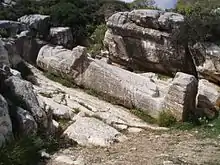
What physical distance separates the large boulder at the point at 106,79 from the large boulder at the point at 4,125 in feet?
16.5

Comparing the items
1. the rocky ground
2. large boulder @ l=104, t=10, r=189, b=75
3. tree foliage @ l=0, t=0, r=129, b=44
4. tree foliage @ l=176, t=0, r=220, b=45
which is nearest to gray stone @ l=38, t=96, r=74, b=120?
the rocky ground

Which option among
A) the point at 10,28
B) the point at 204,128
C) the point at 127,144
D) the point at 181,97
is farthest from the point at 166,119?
the point at 10,28

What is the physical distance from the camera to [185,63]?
15.6m

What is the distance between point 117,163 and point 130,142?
1783 mm

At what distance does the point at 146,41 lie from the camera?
16.2m

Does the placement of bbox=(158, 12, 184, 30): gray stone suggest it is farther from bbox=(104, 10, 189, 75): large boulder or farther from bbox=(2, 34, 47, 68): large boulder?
bbox=(2, 34, 47, 68): large boulder

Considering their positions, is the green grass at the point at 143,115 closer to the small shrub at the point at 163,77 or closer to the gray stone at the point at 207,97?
the gray stone at the point at 207,97

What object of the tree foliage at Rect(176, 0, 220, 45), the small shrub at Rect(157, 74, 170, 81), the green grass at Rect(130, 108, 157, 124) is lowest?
the green grass at Rect(130, 108, 157, 124)

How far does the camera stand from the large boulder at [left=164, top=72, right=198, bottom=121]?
12398 millimetres

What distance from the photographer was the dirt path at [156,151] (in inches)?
369

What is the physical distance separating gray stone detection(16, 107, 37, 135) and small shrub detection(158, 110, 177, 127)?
401 centimetres

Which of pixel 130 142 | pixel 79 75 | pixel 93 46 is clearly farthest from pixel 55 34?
pixel 130 142

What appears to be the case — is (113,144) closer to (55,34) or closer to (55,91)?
(55,91)

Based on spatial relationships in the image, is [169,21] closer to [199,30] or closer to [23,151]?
[199,30]
